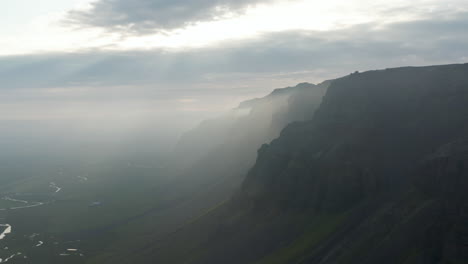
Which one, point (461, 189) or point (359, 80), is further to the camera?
point (359, 80)

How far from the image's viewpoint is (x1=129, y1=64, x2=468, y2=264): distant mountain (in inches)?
3780

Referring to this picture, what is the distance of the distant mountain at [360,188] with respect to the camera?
9600cm

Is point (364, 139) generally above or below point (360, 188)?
above

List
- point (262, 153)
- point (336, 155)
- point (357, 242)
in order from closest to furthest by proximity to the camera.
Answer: point (357, 242) < point (336, 155) < point (262, 153)

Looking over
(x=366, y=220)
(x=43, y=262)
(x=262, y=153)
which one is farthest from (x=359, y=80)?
(x=43, y=262)

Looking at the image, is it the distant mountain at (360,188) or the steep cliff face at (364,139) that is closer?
the distant mountain at (360,188)

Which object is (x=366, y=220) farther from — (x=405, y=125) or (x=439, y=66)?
(x=439, y=66)

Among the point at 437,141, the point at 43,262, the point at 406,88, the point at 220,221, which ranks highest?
the point at 406,88

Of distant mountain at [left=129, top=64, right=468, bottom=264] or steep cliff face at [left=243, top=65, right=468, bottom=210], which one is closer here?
distant mountain at [left=129, top=64, right=468, bottom=264]

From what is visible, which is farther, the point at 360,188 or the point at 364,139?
the point at 364,139

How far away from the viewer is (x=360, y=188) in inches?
5084

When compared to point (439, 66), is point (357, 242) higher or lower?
lower

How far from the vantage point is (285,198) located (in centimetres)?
14288

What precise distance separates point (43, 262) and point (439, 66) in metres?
178
